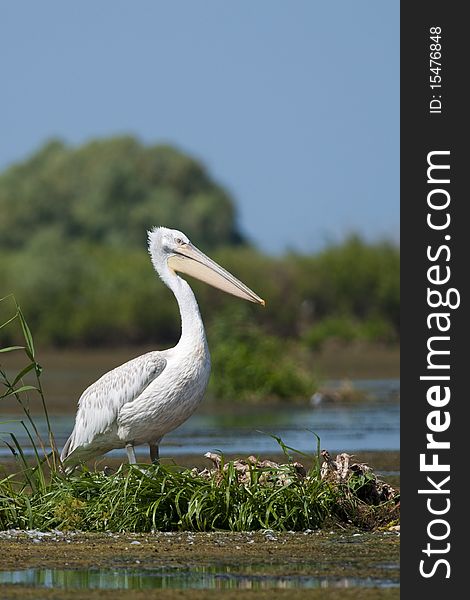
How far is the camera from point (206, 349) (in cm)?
1027

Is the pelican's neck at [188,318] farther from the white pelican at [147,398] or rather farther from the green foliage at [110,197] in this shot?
the green foliage at [110,197]

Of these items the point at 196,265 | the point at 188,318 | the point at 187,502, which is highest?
the point at 196,265

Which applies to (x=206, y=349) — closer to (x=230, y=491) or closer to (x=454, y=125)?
(x=230, y=491)

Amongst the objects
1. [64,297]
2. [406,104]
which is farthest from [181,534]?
[64,297]

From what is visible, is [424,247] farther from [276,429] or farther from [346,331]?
[346,331]

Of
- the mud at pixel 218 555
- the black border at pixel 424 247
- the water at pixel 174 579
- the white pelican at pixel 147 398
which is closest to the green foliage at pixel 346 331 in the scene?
the white pelican at pixel 147 398

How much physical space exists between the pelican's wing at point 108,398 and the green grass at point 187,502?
792 mm

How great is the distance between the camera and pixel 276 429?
17.2 m

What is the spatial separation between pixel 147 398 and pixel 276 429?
7178 mm

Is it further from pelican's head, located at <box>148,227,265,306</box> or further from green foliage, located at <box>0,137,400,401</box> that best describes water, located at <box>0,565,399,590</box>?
green foliage, located at <box>0,137,400,401</box>

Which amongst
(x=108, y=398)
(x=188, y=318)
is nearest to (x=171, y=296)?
(x=188, y=318)

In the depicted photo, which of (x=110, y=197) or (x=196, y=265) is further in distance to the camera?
(x=110, y=197)

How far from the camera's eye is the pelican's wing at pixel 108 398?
33.5 feet

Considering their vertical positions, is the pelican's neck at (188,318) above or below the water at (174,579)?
above
